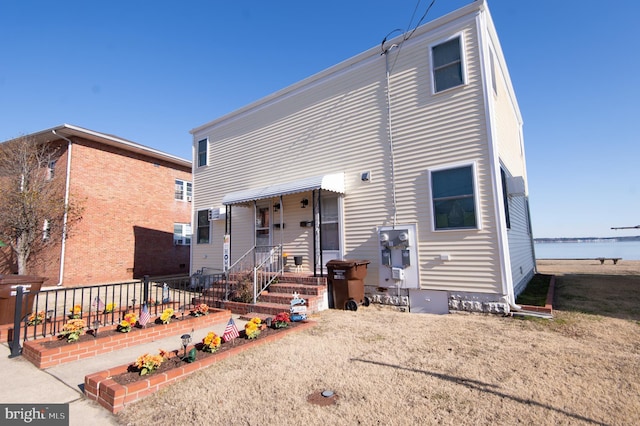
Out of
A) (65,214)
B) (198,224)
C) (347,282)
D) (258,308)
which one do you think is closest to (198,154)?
(198,224)

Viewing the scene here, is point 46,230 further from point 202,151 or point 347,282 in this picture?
point 347,282

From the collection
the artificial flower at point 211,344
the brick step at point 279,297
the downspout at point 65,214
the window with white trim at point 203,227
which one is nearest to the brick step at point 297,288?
the brick step at point 279,297

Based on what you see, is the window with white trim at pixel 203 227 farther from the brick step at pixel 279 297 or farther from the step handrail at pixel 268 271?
the brick step at pixel 279 297

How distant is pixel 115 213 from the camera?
16.3 meters

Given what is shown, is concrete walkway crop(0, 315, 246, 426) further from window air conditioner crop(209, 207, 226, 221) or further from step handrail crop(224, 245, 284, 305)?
window air conditioner crop(209, 207, 226, 221)

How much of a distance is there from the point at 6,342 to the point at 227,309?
13.8 ft

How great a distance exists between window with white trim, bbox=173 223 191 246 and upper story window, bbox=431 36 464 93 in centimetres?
1696

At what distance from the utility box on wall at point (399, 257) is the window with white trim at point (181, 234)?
49.7 feet

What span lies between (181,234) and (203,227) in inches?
284

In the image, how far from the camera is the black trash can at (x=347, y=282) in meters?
7.86

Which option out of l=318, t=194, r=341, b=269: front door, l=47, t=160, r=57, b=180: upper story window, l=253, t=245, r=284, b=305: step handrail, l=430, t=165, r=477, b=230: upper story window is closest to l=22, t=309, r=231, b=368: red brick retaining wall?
l=253, t=245, r=284, b=305: step handrail

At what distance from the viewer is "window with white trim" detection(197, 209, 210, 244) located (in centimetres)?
1342

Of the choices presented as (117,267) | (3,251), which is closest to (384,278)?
(117,267)

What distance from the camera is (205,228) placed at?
13523 millimetres
